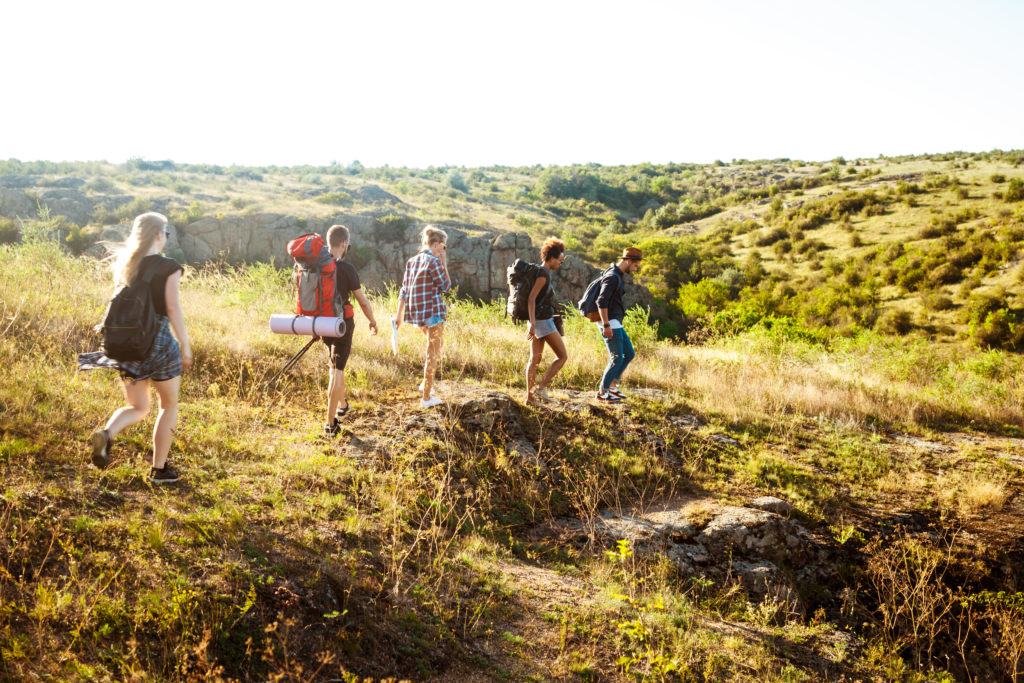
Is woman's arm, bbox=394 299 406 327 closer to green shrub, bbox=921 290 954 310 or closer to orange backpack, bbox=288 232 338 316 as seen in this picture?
orange backpack, bbox=288 232 338 316

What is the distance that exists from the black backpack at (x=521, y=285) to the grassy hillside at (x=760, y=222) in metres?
12.4

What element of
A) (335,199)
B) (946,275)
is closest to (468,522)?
(946,275)

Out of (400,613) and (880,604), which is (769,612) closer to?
(880,604)

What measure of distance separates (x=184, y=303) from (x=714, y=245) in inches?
1715

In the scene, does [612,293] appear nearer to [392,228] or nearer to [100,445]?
[100,445]

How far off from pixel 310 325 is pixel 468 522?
225 centimetres

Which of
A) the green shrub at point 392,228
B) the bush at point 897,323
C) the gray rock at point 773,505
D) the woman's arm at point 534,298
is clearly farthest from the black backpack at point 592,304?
the green shrub at point 392,228

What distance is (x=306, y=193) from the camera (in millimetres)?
44344

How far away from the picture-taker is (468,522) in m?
4.66

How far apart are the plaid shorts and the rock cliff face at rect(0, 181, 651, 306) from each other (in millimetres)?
28846

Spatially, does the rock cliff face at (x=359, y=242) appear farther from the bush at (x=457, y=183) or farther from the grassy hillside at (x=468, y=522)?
the bush at (x=457, y=183)

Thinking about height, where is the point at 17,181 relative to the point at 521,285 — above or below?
above

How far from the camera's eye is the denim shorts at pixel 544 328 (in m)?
6.34

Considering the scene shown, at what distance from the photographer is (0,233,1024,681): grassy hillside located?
288cm
